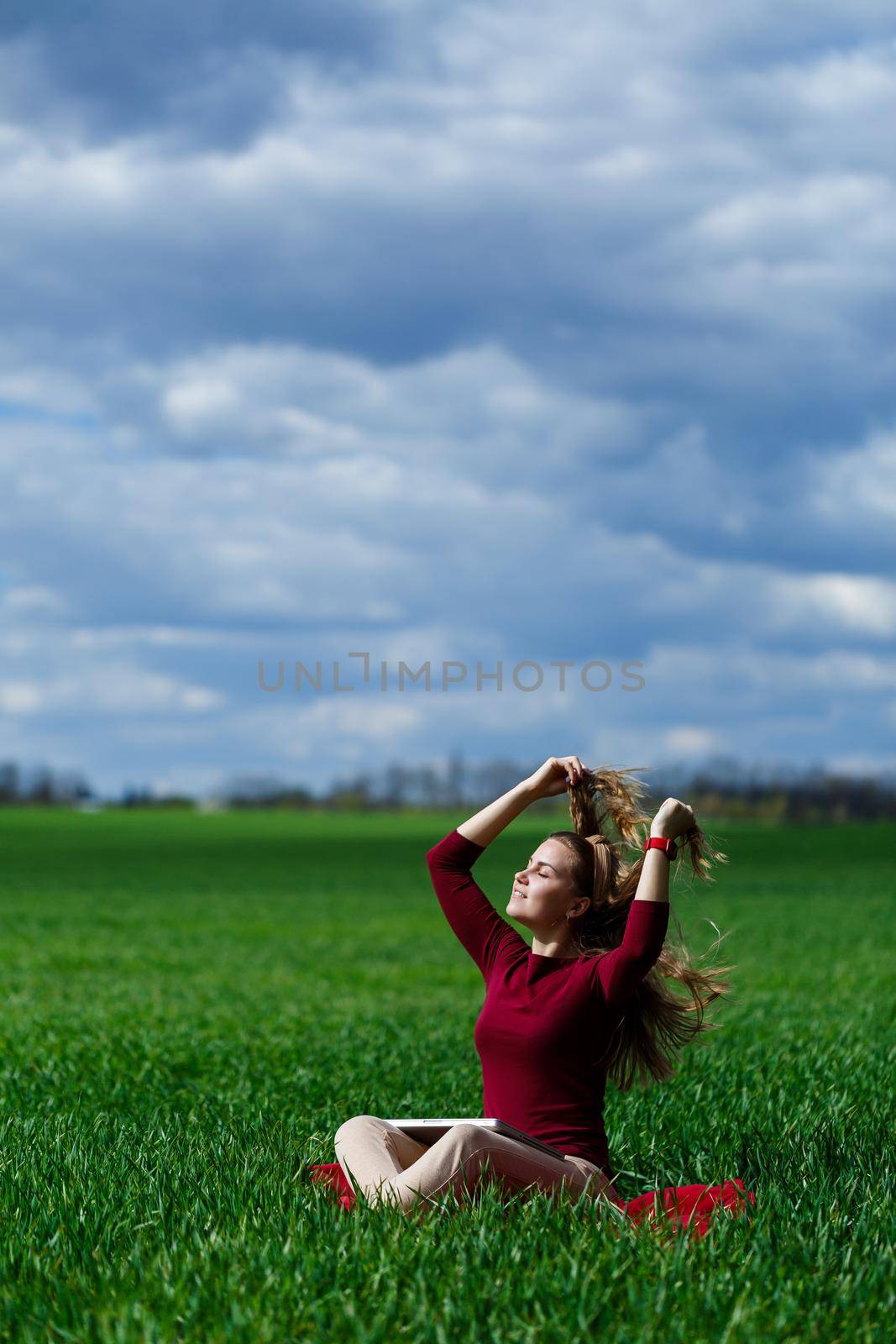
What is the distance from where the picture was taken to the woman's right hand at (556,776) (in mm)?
5625

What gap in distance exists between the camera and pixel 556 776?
18.6 ft

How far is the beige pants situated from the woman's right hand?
156 centimetres

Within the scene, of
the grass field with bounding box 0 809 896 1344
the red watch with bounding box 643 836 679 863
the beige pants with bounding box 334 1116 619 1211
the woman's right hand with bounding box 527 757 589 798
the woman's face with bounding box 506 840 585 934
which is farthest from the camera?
the woman's right hand with bounding box 527 757 589 798

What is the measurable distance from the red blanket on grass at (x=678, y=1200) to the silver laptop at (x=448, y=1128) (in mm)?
327

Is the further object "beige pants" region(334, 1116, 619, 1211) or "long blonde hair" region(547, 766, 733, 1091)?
"long blonde hair" region(547, 766, 733, 1091)

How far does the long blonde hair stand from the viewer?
216 inches

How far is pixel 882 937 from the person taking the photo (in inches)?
890

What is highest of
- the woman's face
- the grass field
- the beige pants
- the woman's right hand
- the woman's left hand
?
the woman's right hand

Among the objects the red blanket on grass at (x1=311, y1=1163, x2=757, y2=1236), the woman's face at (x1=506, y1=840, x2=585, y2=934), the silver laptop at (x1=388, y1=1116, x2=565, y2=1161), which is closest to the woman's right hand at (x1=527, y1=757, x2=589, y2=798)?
the woman's face at (x1=506, y1=840, x2=585, y2=934)

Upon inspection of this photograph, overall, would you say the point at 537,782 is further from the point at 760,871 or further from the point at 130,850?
the point at 130,850

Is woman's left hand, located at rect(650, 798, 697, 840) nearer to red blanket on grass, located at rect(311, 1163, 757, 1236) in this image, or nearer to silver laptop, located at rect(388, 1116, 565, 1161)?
silver laptop, located at rect(388, 1116, 565, 1161)

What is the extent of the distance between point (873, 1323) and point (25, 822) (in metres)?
101

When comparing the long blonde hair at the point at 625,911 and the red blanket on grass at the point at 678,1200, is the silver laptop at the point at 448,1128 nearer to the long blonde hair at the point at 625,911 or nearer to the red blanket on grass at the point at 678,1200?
the red blanket on grass at the point at 678,1200

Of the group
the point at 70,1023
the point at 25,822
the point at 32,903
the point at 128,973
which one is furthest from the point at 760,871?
the point at 25,822
